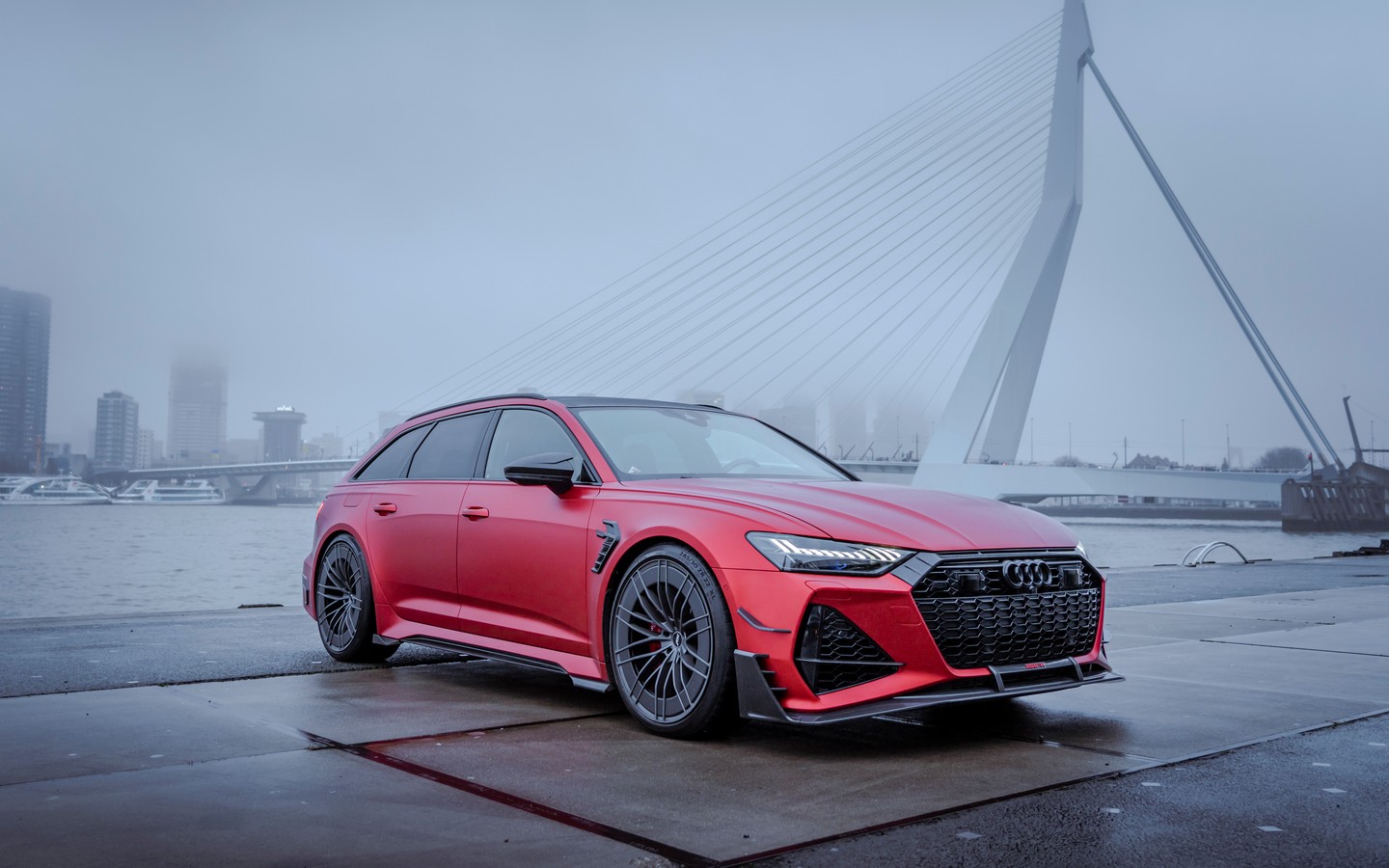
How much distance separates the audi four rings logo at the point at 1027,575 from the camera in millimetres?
4070

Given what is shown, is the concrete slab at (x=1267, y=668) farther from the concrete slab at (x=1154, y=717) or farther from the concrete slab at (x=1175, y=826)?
the concrete slab at (x=1175, y=826)

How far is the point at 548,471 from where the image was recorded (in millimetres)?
4652

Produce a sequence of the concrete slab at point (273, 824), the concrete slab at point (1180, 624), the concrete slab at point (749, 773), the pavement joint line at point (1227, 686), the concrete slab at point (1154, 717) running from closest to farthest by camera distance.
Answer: the concrete slab at point (273, 824) → the concrete slab at point (749, 773) → the concrete slab at point (1154, 717) → the pavement joint line at point (1227, 686) → the concrete slab at point (1180, 624)

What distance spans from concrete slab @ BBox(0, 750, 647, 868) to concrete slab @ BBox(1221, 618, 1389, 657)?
5.71 meters

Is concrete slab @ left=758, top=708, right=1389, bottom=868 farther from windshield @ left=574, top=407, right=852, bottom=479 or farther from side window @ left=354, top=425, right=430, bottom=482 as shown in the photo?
side window @ left=354, top=425, right=430, bottom=482

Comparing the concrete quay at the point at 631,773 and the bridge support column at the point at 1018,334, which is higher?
the bridge support column at the point at 1018,334

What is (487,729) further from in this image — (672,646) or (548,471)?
(548,471)

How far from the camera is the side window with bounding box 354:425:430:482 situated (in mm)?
6090

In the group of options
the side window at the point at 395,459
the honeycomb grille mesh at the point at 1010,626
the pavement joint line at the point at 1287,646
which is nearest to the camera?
the honeycomb grille mesh at the point at 1010,626

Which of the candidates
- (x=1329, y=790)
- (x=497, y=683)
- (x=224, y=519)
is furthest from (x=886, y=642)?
(x=224, y=519)

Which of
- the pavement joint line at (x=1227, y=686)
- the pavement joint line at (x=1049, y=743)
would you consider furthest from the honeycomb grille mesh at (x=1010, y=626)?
the pavement joint line at (x=1227, y=686)

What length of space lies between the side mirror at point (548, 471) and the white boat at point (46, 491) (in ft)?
357

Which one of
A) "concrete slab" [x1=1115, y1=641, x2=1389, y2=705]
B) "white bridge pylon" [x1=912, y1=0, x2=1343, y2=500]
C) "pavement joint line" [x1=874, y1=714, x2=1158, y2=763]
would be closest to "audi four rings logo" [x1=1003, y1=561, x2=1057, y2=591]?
"pavement joint line" [x1=874, y1=714, x2=1158, y2=763]

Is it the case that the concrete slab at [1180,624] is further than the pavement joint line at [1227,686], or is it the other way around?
the concrete slab at [1180,624]
